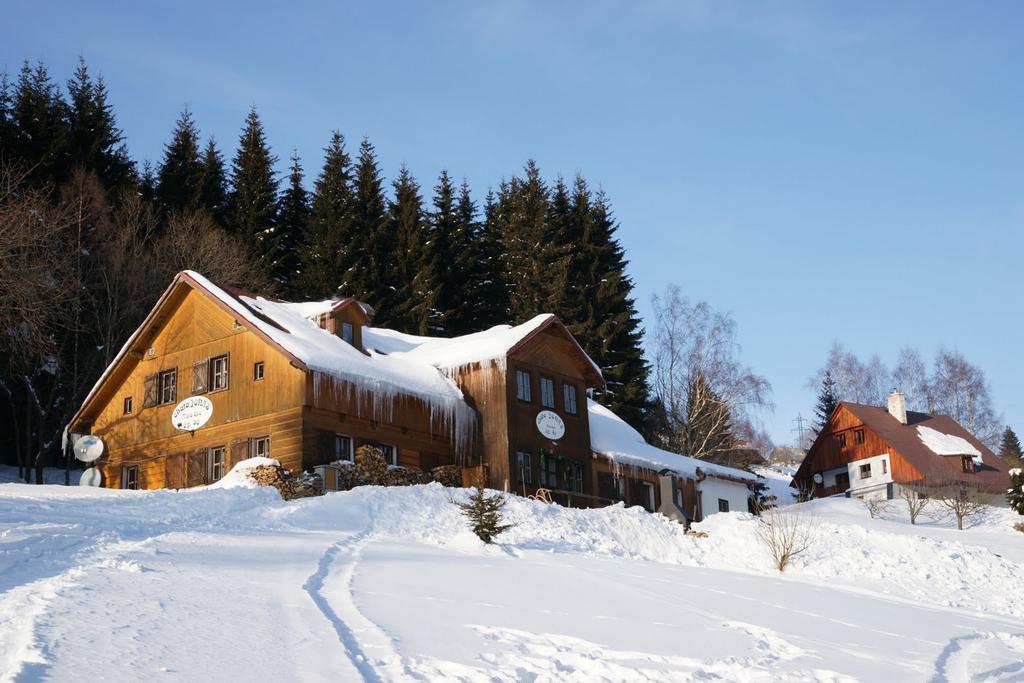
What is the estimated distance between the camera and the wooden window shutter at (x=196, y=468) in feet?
98.2

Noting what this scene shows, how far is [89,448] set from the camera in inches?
1248

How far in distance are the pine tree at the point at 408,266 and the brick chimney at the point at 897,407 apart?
2400cm

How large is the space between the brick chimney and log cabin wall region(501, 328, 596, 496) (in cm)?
2486

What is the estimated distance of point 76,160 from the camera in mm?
43062

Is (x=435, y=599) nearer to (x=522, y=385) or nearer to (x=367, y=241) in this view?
(x=522, y=385)

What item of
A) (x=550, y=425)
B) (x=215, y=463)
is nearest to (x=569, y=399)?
(x=550, y=425)

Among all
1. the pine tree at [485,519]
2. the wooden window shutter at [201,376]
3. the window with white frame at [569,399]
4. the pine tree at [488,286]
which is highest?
the pine tree at [488,286]

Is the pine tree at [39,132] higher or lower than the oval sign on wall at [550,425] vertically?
higher

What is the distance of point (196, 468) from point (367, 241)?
22.4m

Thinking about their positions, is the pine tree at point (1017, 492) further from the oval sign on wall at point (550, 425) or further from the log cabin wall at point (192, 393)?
the log cabin wall at point (192, 393)

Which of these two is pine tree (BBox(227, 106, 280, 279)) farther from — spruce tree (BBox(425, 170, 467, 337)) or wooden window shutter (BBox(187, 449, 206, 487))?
wooden window shutter (BBox(187, 449, 206, 487))

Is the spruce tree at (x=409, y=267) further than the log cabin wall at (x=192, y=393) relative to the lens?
Yes

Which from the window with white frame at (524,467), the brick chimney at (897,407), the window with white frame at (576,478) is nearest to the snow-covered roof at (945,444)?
the brick chimney at (897,407)

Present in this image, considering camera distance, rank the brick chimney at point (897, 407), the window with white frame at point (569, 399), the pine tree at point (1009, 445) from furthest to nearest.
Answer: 1. the pine tree at point (1009, 445)
2. the brick chimney at point (897, 407)
3. the window with white frame at point (569, 399)
